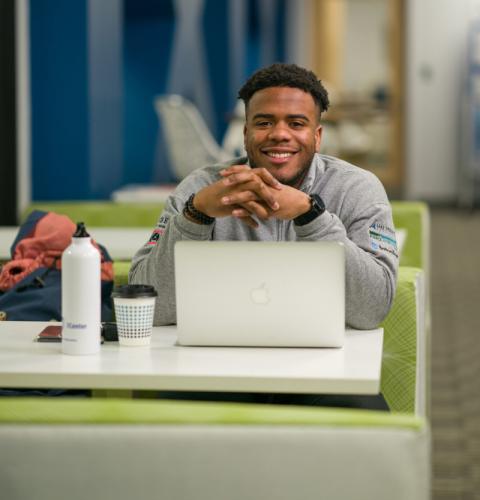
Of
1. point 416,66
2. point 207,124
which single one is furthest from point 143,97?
point 416,66

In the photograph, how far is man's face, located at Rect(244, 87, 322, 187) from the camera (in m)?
2.22

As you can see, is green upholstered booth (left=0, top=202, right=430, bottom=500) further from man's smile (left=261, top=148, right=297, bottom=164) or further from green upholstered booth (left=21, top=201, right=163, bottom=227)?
green upholstered booth (left=21, top=201, right=163, bottom=227)

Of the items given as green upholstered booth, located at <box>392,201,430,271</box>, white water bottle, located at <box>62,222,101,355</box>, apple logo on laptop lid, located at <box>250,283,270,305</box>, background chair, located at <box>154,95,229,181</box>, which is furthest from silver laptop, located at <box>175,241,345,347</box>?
background chair, located at <box>154,95,229,181</box>

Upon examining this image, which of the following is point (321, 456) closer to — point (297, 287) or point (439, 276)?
point (297, 287)

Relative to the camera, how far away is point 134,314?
189 centimetres

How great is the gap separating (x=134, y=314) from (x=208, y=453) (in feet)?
2.07

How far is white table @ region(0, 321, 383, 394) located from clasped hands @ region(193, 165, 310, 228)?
292 mm

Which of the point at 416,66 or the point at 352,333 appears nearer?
the point at 352,333

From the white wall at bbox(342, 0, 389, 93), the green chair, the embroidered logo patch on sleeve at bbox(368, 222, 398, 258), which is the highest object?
the white wall at bbox(342, 0, 389, 93)

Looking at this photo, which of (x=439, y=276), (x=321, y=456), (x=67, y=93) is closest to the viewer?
(x=321, y=456)

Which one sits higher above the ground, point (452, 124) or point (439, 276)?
point (452, 124)

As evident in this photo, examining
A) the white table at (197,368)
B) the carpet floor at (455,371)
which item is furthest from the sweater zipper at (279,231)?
the carpet floor at (455,371)

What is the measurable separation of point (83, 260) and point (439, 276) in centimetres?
565

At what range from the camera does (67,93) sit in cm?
499
